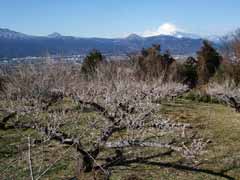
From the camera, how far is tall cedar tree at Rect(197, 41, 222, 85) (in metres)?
28.8

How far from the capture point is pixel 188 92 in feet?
84.2

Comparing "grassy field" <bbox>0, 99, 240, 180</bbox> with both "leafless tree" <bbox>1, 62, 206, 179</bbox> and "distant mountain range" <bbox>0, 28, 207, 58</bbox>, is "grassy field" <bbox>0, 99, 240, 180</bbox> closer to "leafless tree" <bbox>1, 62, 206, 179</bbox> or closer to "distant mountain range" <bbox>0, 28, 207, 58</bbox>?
"leafless tree" <bbox>1, 62, 206, 179</bbox>

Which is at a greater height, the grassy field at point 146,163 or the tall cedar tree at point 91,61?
the tall cedar tree at point 91,61

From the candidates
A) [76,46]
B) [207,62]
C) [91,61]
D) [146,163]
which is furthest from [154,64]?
[76,46]

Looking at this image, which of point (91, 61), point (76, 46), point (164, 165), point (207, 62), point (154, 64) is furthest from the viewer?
point (76, 46)

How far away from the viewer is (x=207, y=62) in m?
29.7

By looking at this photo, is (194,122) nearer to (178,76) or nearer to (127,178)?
(127,178)

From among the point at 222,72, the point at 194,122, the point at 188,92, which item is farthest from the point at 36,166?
the point at 222,72

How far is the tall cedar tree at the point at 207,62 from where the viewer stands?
28812mm

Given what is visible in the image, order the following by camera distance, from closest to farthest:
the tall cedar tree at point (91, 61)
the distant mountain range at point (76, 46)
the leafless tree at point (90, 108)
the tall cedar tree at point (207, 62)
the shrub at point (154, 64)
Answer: the leafless tree at point (90, 108) < the tall cedar tree at point (91, 61) < the shrub at point (154, 64) < the distant mountain range at point (76, 46) < the tall cedar tree at point (207, 62)

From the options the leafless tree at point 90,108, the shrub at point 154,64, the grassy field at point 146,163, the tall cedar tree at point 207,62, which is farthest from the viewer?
the tall cedar tree at point 207,62

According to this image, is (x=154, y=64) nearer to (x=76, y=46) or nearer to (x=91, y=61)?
(x=91, y=61)

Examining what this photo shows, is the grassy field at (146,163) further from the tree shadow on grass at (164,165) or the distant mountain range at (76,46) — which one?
the distant mountain range at (76,46)

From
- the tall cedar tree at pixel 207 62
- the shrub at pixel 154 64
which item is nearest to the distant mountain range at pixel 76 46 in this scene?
the shrub at pixel 154 64
